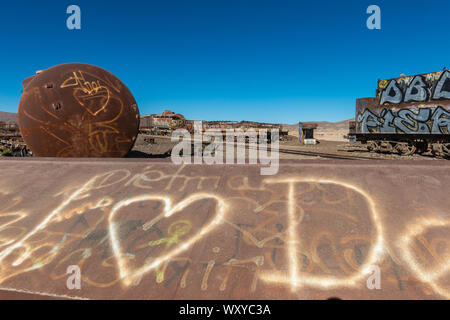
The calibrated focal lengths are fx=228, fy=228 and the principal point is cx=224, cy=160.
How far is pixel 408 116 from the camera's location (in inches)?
512

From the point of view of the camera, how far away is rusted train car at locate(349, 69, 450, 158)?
11.9 m

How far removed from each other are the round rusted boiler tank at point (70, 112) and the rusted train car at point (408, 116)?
14.9 metres

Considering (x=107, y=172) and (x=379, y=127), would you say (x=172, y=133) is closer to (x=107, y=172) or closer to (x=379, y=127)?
(x=379, y=127)

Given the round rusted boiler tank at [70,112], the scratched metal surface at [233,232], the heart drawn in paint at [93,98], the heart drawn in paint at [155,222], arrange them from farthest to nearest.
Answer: the heart drawn in paint at [93,98] → the round rusted boiler tank at [70,112] → the heart drawn in paint at [155,222] → the scratched metal surface at [233,232]

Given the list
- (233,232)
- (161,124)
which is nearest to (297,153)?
(233,232)

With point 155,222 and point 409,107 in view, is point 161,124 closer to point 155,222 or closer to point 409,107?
point 409,107

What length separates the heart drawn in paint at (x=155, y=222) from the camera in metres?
1.78

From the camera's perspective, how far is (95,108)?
18.9ft

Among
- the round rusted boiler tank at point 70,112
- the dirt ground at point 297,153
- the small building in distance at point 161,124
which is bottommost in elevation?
the dirt ground at point 297,153

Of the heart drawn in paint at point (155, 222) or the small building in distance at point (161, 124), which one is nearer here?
the heart drawn in paint at point (155, 222)

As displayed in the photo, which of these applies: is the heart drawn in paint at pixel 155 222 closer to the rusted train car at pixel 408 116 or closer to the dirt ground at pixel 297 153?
the dirt ground at pixel 297 153

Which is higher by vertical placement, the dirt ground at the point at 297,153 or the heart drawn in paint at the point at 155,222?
the dirt ground at the point at 297,153

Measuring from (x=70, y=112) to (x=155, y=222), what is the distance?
4.88 metres

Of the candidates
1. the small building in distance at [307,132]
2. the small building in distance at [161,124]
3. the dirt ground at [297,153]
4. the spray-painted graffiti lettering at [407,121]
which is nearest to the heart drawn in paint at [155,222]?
the dirt ground at [297,153]
